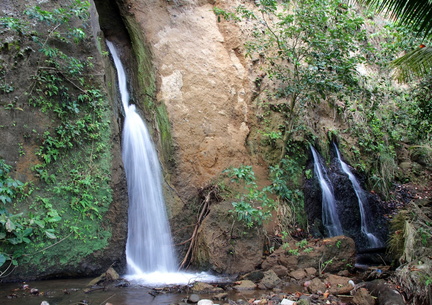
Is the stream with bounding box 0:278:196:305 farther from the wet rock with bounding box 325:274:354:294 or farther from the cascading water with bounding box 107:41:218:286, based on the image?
the wet rock with bounding box 325:274:354:294

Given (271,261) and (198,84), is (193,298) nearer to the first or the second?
(271,261)

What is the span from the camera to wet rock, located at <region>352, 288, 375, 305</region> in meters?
4.70

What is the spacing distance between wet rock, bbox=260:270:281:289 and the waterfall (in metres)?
3.59

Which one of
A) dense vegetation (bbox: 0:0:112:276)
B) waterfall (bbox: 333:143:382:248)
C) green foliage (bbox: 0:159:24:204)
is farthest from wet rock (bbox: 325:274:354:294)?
green foliage (bbox: 0:159:24:204)

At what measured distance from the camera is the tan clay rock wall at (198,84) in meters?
7.84

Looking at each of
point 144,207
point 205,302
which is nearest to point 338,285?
point 205,302

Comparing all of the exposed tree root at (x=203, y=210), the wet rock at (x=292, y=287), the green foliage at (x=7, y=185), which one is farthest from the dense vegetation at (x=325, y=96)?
the green foliage at (x=7, y=185)

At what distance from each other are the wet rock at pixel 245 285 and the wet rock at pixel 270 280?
0.17 metres

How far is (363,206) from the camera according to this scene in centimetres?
880

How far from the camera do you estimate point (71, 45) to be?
6340 millimetres

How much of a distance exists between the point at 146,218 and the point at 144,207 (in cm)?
23

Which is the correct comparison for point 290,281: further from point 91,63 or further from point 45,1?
point 45,1

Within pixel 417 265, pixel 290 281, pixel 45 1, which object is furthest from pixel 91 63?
pixel 417 265

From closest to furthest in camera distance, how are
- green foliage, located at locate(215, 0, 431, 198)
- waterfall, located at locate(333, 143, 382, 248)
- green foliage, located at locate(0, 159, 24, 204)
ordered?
green foliage, located at locate(0, 159, 24, 204)
green foliage, located at locate(215, 0, 431, 198)
waterfall, located at locate(333, 143, 382, 248)
